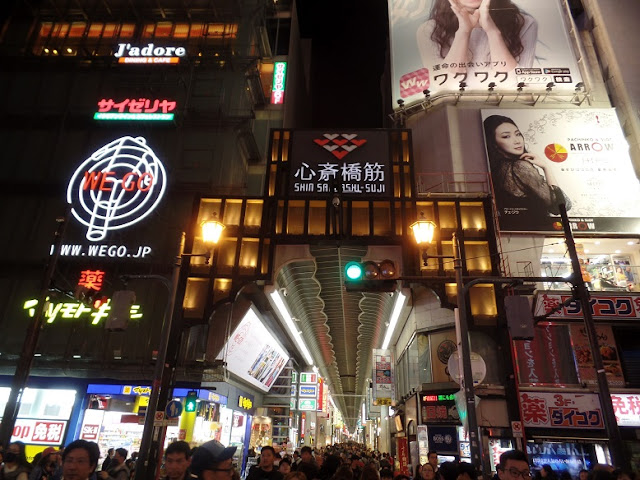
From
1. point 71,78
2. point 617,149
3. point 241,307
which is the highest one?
point 71,78

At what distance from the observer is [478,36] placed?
28906 millimetres

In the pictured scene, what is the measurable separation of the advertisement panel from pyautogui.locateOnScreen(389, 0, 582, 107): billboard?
1836 cm

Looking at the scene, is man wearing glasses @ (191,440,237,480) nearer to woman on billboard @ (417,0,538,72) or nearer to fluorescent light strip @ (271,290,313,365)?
fluorescent light strip @ (271,290,313,365)

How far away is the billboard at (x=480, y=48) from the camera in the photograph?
87.7ft

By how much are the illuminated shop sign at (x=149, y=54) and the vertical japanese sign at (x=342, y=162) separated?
407 inches

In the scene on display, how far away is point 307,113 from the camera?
4631 cm

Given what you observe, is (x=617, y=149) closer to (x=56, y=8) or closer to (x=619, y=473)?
(x=619, y=473)

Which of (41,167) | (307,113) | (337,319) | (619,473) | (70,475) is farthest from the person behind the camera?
(307,113)

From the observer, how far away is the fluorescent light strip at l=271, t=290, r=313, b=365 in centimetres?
1966

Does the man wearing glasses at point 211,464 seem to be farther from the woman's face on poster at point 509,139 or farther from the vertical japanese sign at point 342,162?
the woman's face on poster at point 509,139

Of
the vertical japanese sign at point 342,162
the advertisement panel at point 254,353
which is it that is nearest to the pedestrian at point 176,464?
the advertisement panel at point 254,353

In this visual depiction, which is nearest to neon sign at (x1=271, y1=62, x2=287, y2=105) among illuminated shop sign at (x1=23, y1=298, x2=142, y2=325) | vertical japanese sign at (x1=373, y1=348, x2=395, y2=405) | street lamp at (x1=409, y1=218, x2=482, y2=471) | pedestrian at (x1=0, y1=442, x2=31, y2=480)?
illuminated shop sign at (x1=23, y1=298, x2=142, y2=325)

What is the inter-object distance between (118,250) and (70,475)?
18339 millimetres

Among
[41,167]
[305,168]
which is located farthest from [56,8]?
[305,168]
